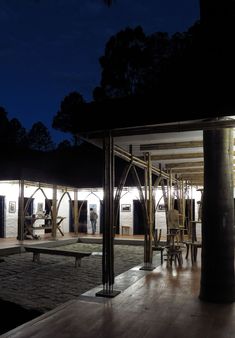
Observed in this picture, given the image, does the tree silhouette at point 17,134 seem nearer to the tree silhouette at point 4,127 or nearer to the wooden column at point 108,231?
the tree silhouette at point 4,127

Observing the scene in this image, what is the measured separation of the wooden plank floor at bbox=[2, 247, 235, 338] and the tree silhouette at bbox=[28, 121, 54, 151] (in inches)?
1563

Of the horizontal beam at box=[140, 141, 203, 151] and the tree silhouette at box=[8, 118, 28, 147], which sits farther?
the tree silhouette at box=[8, 118, 28, 147]

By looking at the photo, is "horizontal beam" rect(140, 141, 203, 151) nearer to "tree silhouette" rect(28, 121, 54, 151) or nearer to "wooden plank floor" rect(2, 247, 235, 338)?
"wooden plank floor" rect(2, 247, 235, 338)

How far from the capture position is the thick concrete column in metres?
6.21

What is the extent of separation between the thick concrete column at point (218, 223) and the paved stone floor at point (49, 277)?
9.40 feet

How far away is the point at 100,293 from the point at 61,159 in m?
30.5

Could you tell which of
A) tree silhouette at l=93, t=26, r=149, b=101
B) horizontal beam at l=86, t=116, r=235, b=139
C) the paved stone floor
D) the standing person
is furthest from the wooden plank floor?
tree silhouette at l=93, t=26, r=149, b=101

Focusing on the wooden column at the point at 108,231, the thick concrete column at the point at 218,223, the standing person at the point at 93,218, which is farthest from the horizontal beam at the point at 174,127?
the standing person at the point at 93,218

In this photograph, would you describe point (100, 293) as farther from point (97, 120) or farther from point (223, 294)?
point (97, 120)

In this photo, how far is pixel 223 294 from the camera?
6168mm

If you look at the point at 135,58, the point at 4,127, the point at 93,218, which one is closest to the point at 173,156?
the point at 93,218

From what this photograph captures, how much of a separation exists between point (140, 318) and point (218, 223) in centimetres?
202

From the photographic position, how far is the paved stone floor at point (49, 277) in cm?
762

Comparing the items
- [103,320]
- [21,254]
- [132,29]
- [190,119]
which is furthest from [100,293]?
[132,29]
